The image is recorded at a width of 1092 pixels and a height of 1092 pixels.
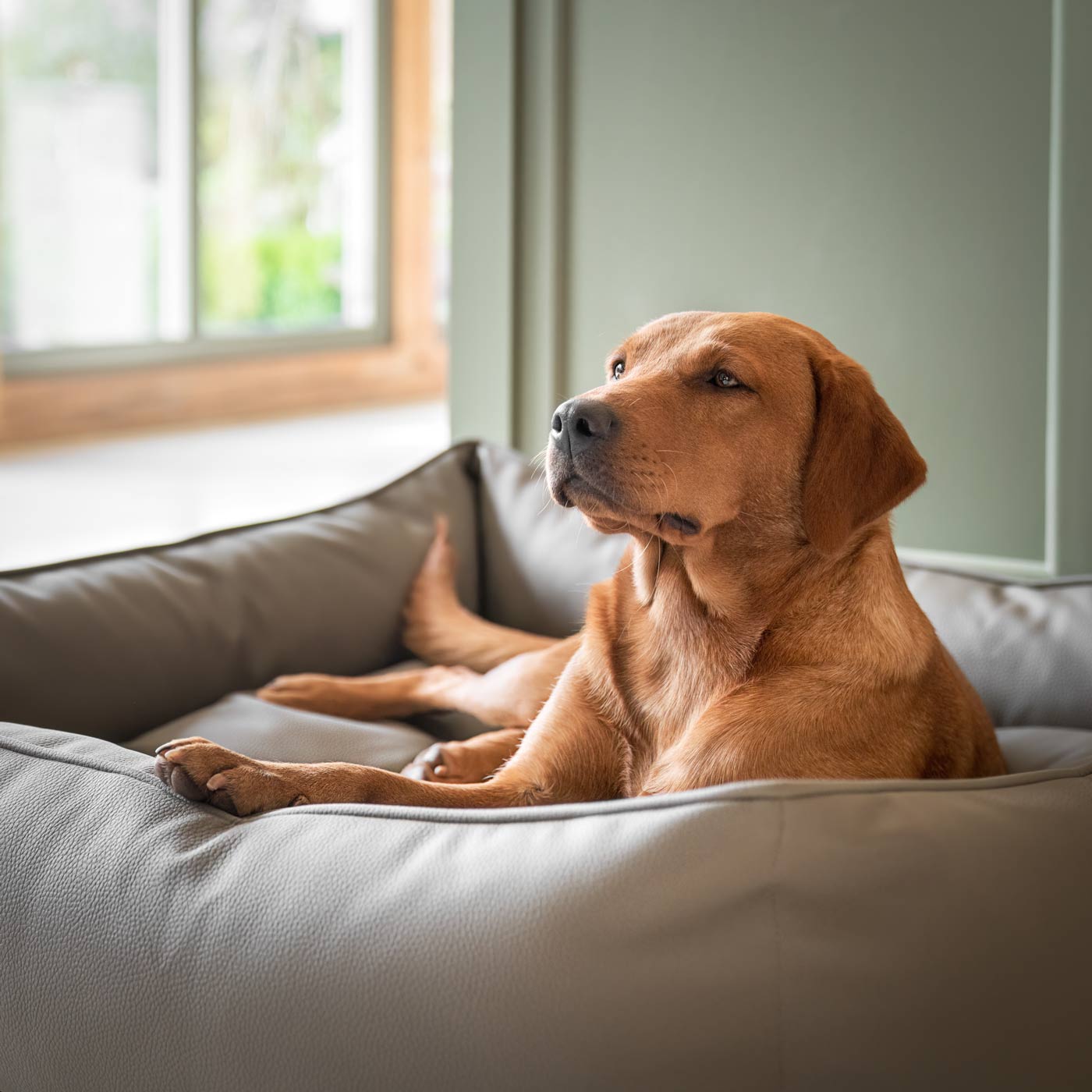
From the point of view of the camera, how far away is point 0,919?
153 centimetres

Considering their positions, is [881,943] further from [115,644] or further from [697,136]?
[697,136]

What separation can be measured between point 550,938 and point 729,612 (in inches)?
24.1

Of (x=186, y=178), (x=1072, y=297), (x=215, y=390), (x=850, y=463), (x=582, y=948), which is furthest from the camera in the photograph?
(x=215, y=390)

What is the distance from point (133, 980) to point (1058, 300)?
7.60 feet

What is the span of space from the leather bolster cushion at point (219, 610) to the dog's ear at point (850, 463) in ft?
3.94

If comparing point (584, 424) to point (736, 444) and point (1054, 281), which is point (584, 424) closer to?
point (736, 444)

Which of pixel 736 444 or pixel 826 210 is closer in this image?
pixel 736 444

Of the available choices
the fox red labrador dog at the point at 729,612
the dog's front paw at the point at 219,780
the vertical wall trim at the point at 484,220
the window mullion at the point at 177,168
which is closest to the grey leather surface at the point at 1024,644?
the fox red labrador dog at the point at 729,612

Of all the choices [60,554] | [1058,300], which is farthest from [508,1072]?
[60,554]

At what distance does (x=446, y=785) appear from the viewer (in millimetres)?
1772

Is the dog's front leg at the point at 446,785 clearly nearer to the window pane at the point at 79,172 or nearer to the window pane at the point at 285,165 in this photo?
the window pane at the point at 79,172

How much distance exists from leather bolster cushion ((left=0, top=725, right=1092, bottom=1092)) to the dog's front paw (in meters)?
0.07

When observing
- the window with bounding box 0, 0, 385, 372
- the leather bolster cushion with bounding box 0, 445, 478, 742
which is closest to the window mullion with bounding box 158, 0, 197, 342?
the window with bounding box 0, 0, 385, 372

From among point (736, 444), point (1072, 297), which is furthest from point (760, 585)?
point (1072, 297)
